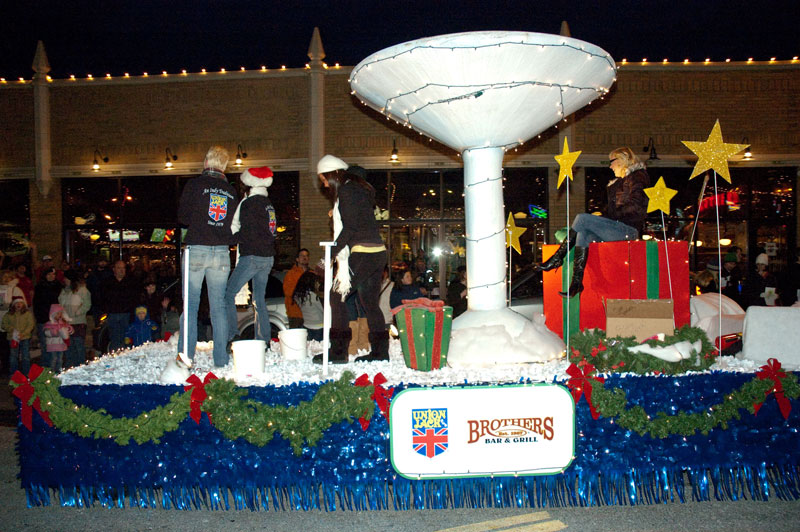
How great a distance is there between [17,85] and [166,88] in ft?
11.9

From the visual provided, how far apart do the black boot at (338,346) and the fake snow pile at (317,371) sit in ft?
0.33

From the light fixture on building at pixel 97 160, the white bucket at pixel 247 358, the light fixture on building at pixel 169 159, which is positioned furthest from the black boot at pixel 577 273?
the light fixture on building at pixel 97 160

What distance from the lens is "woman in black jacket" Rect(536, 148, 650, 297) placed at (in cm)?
569

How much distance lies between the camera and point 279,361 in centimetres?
523

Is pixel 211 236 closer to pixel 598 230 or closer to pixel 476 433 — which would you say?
pixel 476 433

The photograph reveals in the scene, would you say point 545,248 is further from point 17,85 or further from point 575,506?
point 17,85

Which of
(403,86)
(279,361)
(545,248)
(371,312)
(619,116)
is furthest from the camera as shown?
(619,116)

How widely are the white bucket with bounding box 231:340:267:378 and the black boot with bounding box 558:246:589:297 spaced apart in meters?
2.68

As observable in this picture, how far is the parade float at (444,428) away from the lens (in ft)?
11.9

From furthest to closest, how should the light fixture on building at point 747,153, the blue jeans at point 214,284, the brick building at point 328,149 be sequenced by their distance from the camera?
the brick building at point 328,149 < the light fixture on building at point 747,153 < the blue jeans at point 214,284

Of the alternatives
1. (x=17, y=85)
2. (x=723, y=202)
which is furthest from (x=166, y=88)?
(x=723, y=202)

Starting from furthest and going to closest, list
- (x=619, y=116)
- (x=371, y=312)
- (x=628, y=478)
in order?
(x=619, y=116), (x=371, y=312), (x=628, y=478)

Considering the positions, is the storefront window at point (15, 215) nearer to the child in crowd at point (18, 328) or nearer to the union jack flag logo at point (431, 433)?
the child in crowd at point (18, 328)

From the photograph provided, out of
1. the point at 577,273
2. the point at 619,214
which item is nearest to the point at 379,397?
Result: the point at 577,273
